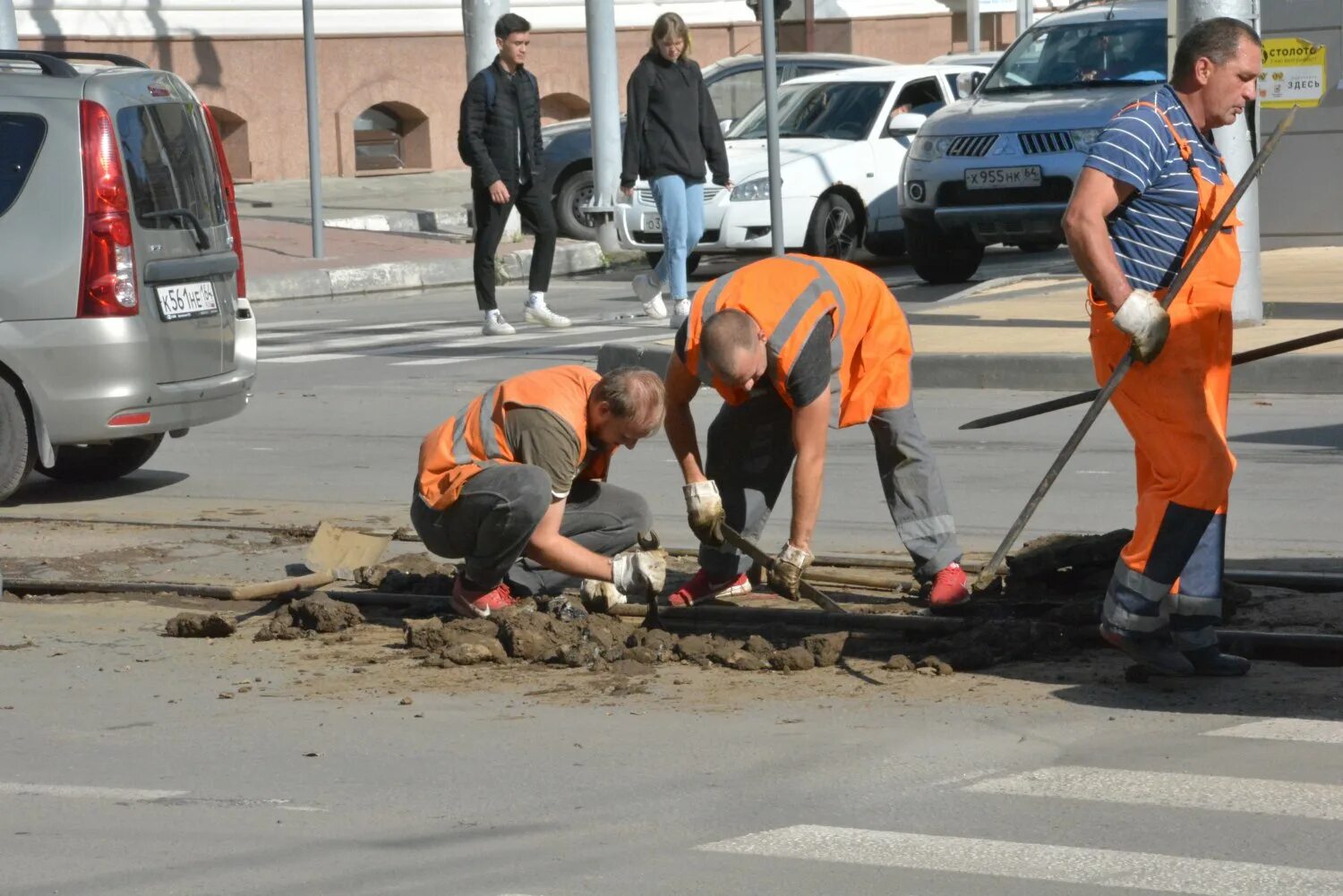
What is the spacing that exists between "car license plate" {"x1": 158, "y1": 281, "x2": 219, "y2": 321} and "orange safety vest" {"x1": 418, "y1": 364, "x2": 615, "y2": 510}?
2.83m

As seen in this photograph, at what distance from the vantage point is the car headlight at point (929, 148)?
671 inches

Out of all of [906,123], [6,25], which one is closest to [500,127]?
[6,25]

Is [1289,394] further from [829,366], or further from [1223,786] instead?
[1223,786]

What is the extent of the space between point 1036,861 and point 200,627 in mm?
3333

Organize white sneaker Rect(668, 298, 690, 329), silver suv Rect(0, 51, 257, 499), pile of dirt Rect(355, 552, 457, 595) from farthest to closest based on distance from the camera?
white sneaker Rect(668, 298, 690, 329) < silver suv Rect(0, 51, 257, 499) < pile of dirt Rect(355, 552, 457, 595)

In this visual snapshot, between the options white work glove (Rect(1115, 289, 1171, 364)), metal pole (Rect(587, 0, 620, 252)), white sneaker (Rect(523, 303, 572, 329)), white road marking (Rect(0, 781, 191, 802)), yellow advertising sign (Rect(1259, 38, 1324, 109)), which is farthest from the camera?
metal pole (Rect(587, 0, 620, 252))

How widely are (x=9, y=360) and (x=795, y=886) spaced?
5.86 meters

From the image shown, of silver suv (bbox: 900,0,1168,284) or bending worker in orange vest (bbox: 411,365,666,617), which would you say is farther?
silver suv (bbox: 900,0,1168,284)

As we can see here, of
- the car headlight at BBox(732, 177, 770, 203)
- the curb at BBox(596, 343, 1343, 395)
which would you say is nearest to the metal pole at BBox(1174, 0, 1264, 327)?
the curb at BBox(596, 343, 1343, 395)

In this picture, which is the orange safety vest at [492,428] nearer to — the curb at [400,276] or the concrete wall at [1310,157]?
the concrete wall at [1310,157]

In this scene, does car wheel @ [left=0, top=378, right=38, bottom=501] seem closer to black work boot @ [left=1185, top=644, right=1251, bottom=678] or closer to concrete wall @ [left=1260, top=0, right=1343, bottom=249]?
black work boot @ [left=1185, top=644, right=1251, bottom=678]

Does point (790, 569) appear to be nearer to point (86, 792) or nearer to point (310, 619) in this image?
point (310, 619)

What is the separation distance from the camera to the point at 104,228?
30.3ft

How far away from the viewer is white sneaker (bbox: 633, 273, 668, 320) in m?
16.0
